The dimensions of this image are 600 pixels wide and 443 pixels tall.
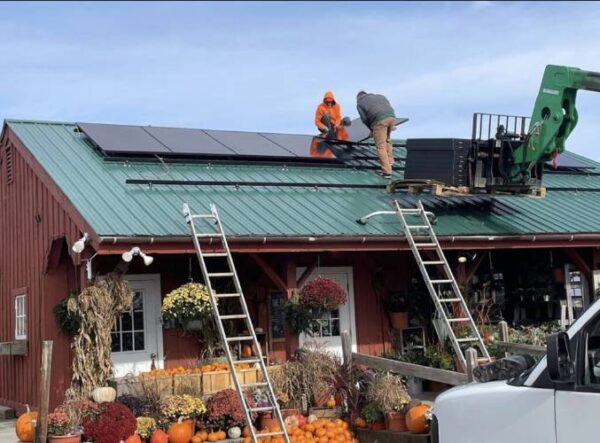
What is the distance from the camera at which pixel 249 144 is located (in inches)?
680

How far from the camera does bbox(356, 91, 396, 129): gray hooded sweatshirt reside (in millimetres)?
16531

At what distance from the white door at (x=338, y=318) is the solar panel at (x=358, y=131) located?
4.22 m

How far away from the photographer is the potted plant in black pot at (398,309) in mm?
15109

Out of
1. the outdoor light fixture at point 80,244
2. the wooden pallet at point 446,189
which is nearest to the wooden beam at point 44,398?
the outdoor light fixture at point 80,244

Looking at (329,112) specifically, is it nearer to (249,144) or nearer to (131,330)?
(249,144)

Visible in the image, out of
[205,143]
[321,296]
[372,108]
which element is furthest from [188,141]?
[321,296]

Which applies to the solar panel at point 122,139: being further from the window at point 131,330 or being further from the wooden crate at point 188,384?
the wooden crate at point 188,384

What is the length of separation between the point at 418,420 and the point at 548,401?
532cm

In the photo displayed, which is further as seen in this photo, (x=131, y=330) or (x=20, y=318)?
(x=20, y=318)

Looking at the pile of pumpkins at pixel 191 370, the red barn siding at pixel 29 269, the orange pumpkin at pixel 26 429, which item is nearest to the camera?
the orange pumpkin at pixel 26 429

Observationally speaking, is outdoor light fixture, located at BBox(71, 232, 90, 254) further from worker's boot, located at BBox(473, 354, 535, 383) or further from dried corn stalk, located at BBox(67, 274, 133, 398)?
worker's boot, located at BBox(473, 354, 535, 383)

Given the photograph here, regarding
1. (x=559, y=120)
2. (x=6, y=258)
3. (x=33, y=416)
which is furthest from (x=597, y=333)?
(x=6, y=258)

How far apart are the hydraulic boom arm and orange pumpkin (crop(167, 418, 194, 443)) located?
7.95 meters

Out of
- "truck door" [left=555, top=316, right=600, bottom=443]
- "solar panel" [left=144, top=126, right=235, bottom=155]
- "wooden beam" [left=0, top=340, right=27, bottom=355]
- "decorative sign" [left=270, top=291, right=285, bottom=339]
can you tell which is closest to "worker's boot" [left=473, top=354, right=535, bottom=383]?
"truck door" [left=555, top=316, right=600, bottom=443]
